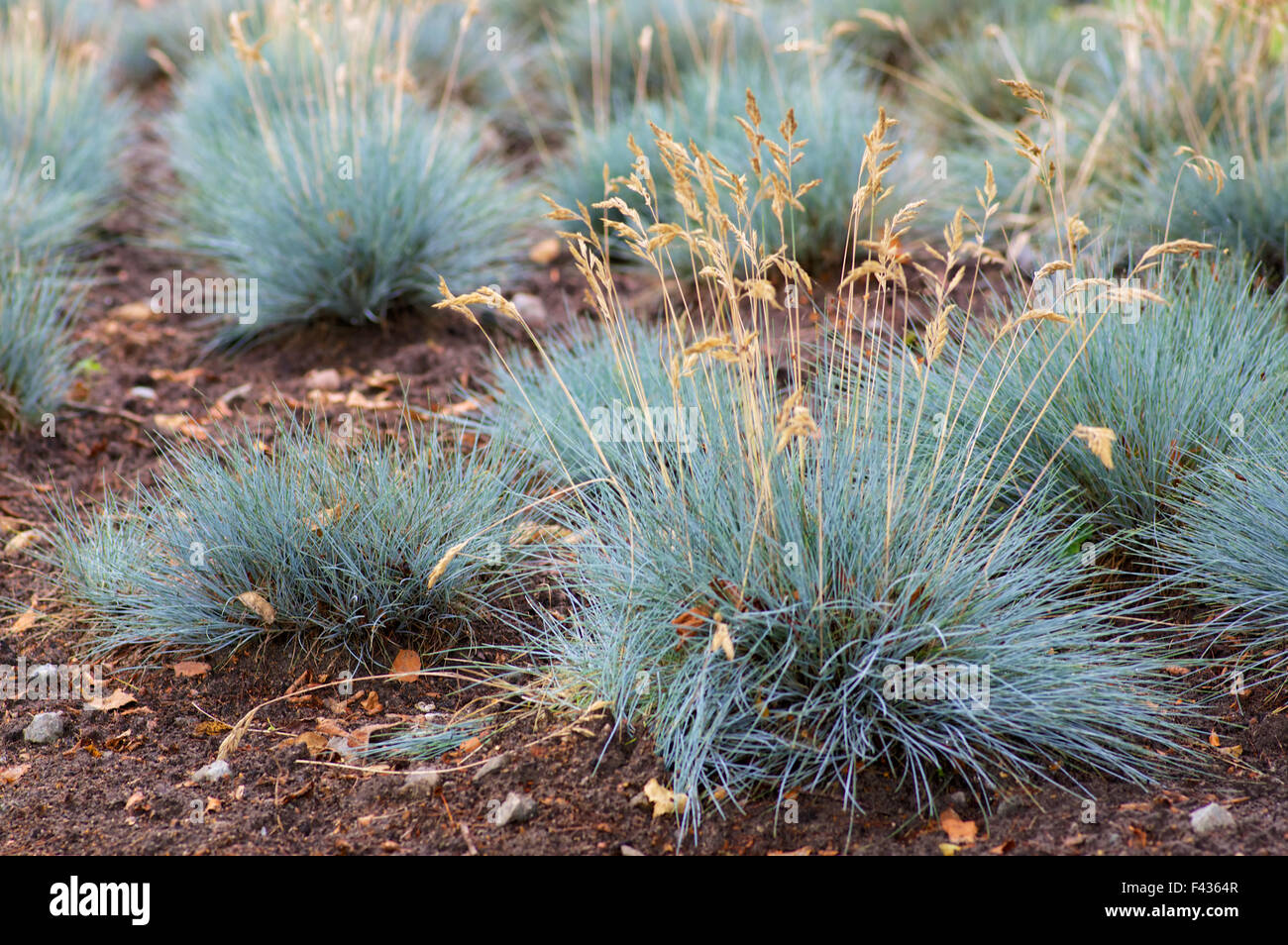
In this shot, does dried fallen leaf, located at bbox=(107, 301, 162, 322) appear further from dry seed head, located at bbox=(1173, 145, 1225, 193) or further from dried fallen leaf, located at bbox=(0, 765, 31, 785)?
dry seed head, located at bbox=(1173, 145, 1225, 193)

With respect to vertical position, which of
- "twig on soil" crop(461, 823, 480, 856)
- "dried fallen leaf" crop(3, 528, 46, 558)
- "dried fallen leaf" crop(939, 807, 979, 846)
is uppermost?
"dried fallen leaf" crop(939, 807, 979, 846)

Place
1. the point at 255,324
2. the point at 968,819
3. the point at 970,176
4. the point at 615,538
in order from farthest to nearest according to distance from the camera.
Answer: the point at 970,176 → the point at 255,324 → the point at 615,538 → the point at 968,819

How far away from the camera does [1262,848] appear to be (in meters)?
2.08

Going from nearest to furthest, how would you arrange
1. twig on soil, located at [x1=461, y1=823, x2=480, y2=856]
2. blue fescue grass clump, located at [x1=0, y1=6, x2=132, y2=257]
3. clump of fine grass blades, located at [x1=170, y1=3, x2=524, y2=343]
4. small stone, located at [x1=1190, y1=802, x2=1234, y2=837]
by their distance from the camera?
small stone, located at [x1=1190, y1=802, x2=1234, y2=837] < twig on soil, located at [x1=461, y1=823, x2=480, y2=856] < clump of fine grass blades, located at [x1=170, y1=3, x2=524, y2=343] < blue fescue grass clump, located at [x1=0, y1=6, x2=132, y2=257]

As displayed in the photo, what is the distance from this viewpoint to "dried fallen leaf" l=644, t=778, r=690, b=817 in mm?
2246

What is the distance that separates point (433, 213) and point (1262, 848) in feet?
12.9

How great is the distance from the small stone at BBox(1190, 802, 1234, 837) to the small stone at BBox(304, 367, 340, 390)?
338 cm

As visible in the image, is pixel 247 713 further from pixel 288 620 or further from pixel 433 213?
pixel 433 213

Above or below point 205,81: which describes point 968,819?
below

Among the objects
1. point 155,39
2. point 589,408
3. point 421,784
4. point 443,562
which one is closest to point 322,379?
point 589,408

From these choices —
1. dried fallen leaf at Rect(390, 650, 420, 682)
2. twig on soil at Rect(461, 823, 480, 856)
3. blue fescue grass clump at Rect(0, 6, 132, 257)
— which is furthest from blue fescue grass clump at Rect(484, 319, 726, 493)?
blue fescue grass clump at Rect(0, 6, 132, 257)

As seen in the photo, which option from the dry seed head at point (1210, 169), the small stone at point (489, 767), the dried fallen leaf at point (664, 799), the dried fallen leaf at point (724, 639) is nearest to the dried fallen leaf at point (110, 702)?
the small stone at point (489, 767)

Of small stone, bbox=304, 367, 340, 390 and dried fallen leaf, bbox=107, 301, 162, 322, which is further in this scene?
dried fallen leaf, bbox=107, 301, 162, 322
